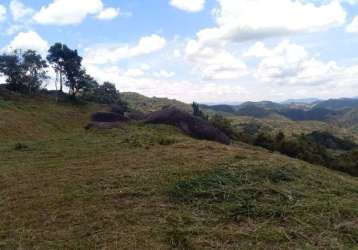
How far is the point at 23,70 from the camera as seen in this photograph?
2216 inches

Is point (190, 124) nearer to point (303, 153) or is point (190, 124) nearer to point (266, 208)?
point (303, 153)

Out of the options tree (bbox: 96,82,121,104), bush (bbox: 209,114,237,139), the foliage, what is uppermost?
tree (bbox: 96,82,121,104)

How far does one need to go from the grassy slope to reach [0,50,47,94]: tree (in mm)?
42615

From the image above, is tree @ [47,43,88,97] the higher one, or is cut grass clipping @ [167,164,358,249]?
tree @ [47,43,88,97]

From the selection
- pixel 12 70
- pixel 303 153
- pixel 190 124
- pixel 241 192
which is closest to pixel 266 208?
pixel 241 192

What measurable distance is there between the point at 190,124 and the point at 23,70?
3848cm

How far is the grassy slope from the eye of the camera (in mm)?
7371

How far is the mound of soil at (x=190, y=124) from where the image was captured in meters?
26.3

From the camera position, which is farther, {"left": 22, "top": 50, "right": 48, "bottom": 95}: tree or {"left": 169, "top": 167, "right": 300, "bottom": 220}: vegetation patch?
{"left": 22, "top": 50, "right": 48, "bottom": 95}: tree

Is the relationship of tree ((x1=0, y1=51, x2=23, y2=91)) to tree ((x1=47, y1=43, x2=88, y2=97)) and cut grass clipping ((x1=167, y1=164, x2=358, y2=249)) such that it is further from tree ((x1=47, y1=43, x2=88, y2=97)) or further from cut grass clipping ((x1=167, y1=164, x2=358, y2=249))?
cut grass clipping ((x1=167, y1=164, x2=358, y2=249))

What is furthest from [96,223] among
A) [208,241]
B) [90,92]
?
[90,92]

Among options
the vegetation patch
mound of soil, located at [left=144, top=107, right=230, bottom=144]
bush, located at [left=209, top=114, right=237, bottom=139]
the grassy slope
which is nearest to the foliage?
bush, located at [left=209, top=114, right=237, bottom=139]

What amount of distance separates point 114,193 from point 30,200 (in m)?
2.29

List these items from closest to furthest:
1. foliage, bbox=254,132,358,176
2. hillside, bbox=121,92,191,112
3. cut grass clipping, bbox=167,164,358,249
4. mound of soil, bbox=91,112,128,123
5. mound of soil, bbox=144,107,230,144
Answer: cut grass clipping, bbox=167,164,358,249 < mound of soil, bbox=144,107,230,144 < mound of soil, bbox=91,112,128,123 < foliage, bbox=254,132,358,176 < hillside, bbox=121,92,191,112
